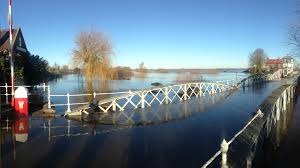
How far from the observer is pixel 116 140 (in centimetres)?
936

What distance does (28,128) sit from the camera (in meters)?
11.0

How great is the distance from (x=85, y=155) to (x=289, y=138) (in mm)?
7259

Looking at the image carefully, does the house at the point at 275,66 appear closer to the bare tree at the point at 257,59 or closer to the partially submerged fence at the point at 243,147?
the bare tree at the point at 257,59

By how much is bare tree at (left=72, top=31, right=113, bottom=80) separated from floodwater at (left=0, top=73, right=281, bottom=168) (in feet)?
62.3

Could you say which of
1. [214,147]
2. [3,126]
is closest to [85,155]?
[214,147]

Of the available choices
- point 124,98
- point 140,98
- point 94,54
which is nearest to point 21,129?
point 124,98

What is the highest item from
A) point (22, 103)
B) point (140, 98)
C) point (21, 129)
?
point (22, 103)

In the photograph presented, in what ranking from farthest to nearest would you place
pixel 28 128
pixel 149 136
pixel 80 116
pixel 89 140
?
pixel 80 116
pixel 28 128
pixel 149 136
pixel 89 140

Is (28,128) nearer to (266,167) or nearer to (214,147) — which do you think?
(214,147)

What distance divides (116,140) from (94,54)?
24771 millimetres

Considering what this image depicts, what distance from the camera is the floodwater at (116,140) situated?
23.8 feet

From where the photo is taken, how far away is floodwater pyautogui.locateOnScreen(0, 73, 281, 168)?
285 inches

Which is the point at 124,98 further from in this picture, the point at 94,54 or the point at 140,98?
the point at 94,54

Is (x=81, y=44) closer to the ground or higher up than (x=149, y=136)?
higher up
